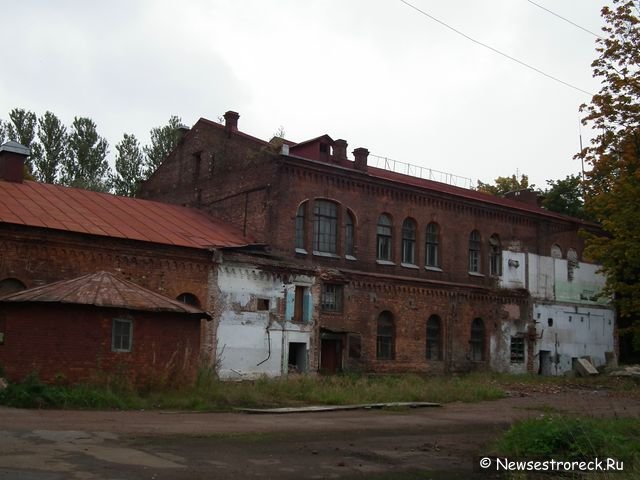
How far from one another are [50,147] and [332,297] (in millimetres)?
25153

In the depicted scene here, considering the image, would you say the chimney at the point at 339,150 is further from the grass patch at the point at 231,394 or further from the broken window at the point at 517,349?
the broken window at the point at 517,349

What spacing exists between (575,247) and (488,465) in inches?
1184

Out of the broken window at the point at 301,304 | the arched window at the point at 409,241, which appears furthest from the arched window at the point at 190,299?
the arched window at the point at 409,241

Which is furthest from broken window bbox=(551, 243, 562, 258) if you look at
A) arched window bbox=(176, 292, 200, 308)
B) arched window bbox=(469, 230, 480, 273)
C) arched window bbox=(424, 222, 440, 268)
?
arched window bbox=(176, 292, 200, 308)

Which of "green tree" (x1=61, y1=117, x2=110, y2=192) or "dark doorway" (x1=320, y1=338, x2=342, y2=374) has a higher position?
"green tree" (x1=61, y1=117, x2=110, y2=192)

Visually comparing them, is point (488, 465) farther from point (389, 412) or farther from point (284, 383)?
point (284, 383)

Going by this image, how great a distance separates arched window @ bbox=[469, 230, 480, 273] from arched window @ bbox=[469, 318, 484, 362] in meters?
2.44

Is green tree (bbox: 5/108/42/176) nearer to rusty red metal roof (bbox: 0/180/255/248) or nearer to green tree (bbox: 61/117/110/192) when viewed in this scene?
green tree (bbox: 61/117/110/192)

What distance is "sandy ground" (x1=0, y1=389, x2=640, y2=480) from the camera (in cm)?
863

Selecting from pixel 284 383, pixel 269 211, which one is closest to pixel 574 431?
pixel 284 383

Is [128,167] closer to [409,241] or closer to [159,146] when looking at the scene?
[159,146]

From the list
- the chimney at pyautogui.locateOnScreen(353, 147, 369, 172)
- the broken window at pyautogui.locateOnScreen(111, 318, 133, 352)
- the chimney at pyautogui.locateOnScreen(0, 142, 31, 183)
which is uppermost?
the chimney at pyautogui.locateOnScreen(353, 147, 369, 172)

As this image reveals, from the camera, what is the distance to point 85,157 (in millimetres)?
45438

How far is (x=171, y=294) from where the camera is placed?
76.3 feet
